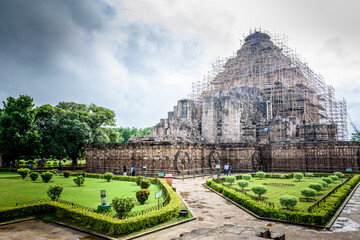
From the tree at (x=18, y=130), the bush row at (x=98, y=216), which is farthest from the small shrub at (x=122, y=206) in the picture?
the tree at (x=18, y=130)

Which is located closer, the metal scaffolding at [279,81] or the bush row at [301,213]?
the bush row at [301,213]

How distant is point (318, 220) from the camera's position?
786 cm

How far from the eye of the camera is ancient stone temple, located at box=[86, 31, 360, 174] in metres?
23.9

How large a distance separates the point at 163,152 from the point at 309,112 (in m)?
30.5

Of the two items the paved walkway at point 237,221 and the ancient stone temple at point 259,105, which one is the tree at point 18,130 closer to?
the ancient stone temple at point 259,105

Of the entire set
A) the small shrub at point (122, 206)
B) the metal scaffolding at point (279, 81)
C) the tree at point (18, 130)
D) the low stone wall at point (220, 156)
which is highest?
the metal scaffolding at point (279, 81)

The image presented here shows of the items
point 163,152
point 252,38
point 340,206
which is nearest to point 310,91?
point 252,38

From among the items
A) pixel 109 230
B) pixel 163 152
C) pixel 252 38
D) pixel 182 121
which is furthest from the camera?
pixel 252 38

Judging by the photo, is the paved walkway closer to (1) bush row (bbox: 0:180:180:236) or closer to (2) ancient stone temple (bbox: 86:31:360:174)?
(1) bush row (bbox: 0:180:180:236)

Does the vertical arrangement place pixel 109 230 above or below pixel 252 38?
below

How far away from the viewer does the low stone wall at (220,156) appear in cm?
2277

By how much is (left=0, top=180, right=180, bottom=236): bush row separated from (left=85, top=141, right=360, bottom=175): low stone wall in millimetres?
11866

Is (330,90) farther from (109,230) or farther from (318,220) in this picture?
(109,230)

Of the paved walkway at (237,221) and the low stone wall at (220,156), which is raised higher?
the low stone wall at (220,156)
